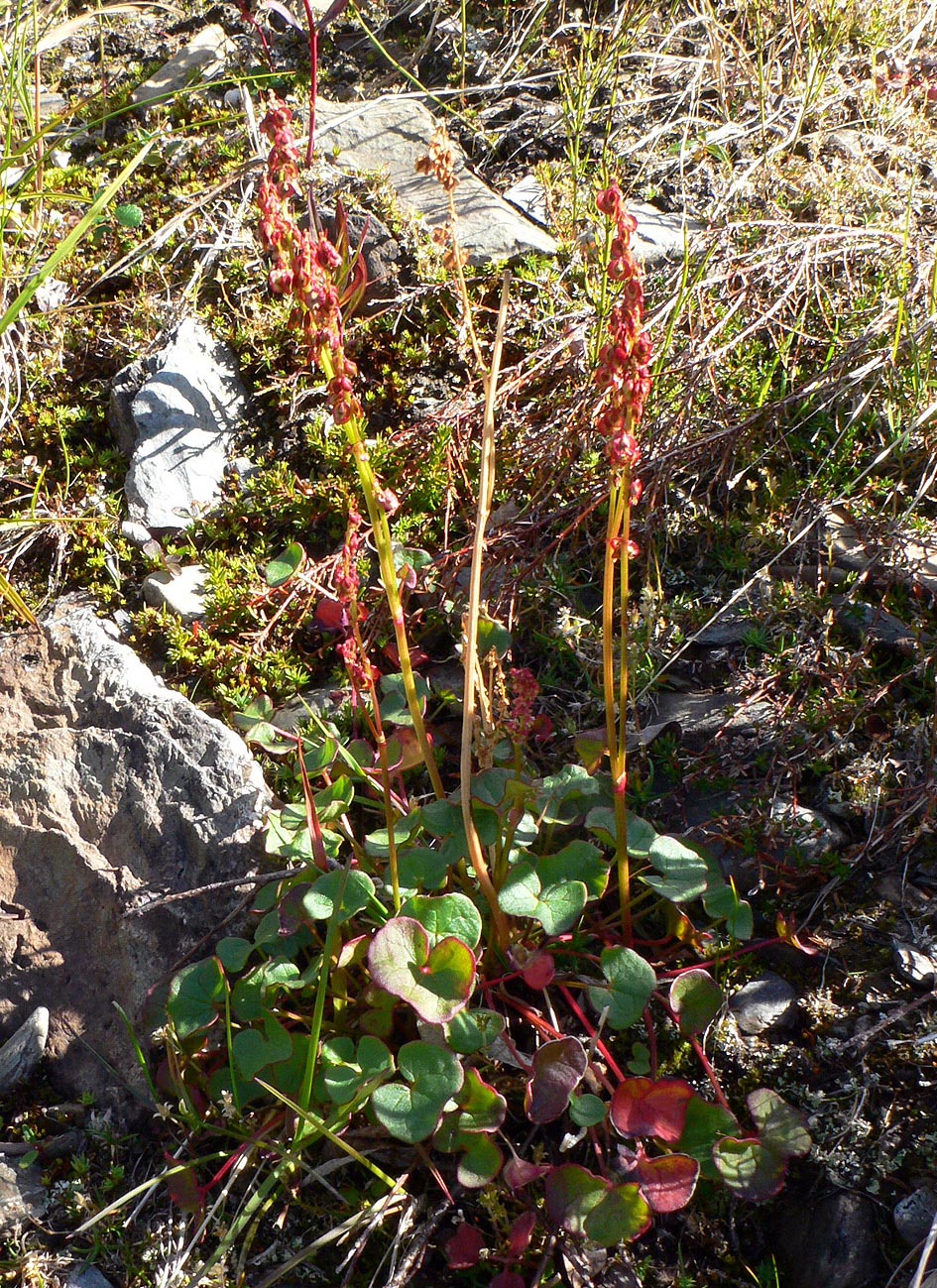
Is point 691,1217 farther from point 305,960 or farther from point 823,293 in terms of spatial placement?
point 823,293

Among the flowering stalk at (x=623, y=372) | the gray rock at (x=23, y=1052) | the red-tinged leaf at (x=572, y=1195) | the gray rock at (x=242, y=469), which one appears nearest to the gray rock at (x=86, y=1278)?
the gray rock at (x=23, y=1052)

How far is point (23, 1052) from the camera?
225 centimetres

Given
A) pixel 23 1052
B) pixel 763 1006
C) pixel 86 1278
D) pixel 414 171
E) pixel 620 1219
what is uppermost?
pixel 414 171

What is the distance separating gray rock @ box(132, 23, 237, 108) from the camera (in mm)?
4266

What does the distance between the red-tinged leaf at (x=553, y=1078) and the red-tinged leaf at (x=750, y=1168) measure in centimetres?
30

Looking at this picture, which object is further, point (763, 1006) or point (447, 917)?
point (763, 1006)

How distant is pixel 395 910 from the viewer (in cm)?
202

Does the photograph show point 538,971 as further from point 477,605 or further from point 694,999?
point 477,605

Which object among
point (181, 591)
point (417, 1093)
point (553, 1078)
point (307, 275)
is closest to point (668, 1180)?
point (553, 1078)

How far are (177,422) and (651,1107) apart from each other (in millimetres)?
2503

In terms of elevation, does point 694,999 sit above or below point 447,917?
below

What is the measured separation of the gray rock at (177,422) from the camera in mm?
3145

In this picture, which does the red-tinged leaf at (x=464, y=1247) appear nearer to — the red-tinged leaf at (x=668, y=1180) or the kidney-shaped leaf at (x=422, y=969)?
the red-tinged leaf at (x=668, y=1180)

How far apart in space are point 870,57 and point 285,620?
10.8ft
